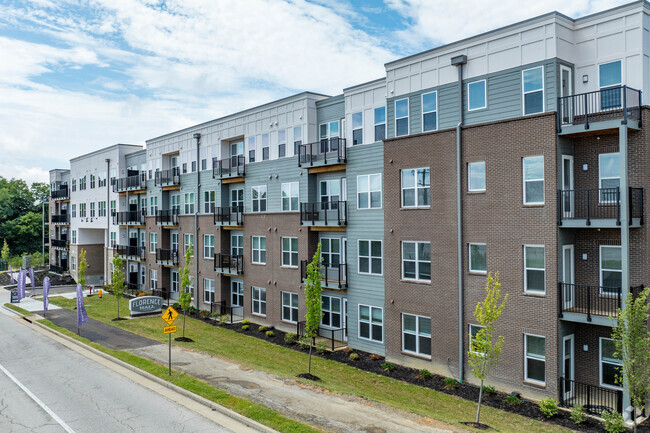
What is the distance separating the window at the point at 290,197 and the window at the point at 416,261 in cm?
927

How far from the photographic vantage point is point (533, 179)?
60.8 feet

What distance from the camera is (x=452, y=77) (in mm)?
21516

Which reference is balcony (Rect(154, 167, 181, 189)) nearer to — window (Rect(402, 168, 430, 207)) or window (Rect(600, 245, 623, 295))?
window (Rect(402, 168, 430, 207))

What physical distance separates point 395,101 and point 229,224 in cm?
1633

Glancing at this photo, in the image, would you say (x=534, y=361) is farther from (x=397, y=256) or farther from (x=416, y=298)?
(x=397, y=256)

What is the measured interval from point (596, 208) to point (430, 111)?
812cm

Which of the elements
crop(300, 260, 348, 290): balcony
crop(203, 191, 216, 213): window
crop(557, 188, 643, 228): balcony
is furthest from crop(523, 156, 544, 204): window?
crop(203, 191, 216, 213): window

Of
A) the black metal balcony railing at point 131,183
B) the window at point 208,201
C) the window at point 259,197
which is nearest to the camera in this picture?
the window at point 259,197

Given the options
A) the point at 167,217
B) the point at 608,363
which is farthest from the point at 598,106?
the point at 167,217

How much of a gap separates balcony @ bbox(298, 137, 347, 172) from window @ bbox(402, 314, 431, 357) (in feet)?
29.9

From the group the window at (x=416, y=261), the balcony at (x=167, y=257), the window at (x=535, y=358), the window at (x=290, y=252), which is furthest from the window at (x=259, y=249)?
the window at (x=535, y=358)

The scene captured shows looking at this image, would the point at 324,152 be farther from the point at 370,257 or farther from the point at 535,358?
the point at 535,358

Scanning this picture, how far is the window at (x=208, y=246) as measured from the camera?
38.0 meters

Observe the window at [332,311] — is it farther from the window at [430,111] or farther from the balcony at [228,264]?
the window at [430,111]
